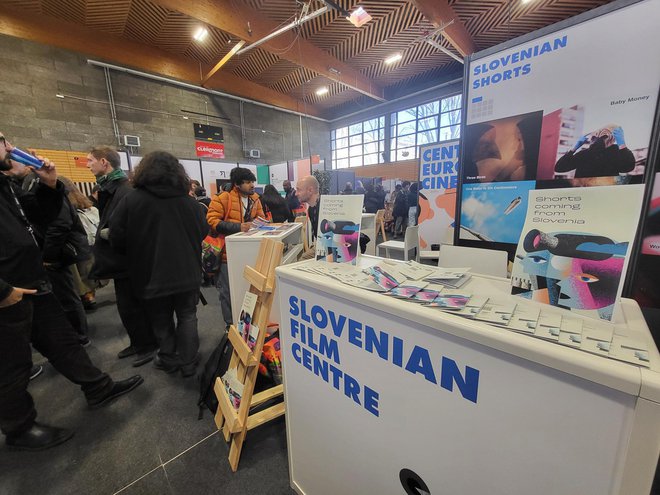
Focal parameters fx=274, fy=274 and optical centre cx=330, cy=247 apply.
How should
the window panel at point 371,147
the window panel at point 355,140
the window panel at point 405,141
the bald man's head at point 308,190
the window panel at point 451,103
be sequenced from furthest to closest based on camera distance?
the window panel at point 355,140 → the window panel at point 371,147 → the window panel at point 405,141 → the window panel at point 451,103 → the bald man's head at point 308,190

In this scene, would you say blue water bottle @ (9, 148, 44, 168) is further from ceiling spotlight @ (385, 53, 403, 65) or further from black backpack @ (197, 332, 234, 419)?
ceiling spotlight @ (385, 53, 403, 65)

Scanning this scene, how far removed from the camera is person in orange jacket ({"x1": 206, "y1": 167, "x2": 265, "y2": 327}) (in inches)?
90.7

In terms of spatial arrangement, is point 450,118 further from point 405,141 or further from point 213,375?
point 213,375

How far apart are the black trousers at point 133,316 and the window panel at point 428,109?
31.8ft

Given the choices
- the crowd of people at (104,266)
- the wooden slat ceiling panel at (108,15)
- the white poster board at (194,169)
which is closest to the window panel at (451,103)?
the white poster board at (194,169)

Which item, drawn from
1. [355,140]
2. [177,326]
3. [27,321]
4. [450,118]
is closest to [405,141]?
[450,118]

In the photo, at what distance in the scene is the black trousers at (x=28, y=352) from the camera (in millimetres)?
1207

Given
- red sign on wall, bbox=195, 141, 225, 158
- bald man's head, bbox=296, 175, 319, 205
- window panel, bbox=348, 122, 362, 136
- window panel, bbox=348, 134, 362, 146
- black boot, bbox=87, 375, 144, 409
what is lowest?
black boot, bbox=87, 375, 144, 409

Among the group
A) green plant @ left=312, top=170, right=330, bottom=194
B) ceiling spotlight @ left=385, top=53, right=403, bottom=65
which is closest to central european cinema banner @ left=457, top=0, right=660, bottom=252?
green plant @ left=312, top=170, right=330, bottom=194

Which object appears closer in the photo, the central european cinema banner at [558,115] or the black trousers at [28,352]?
the central european cinema banner at [558,115]

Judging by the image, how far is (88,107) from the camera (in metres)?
5.78

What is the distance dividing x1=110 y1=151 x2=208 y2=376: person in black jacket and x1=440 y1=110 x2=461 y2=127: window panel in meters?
9.15

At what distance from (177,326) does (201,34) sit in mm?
6093

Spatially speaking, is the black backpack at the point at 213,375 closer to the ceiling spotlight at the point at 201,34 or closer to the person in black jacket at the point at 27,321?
the person in black jacket at the point at 27,321
